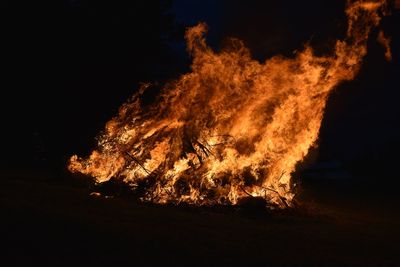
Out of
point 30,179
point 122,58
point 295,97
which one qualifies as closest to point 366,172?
point 122,58

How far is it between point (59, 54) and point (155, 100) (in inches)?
275

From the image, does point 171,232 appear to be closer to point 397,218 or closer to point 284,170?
point 284,170

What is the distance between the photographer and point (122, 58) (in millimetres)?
18484

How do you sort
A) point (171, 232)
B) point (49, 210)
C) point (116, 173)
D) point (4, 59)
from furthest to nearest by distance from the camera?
point (4, 59) < point (116, 173) < point (49, 210) < point (171, 232)

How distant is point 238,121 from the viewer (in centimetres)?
1135

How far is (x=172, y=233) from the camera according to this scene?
7.62 m

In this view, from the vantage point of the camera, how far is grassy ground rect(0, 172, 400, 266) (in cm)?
603

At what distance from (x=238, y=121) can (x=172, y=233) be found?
429cm

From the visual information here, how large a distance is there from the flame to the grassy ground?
0.74m

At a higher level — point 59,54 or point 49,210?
point 59,54

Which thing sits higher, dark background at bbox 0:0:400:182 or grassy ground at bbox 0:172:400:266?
dark background at bbox 0:0:400:182

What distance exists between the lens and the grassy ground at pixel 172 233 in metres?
6.03

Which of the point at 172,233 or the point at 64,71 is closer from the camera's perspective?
the point at 172,233

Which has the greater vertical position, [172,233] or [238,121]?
[238,121]
